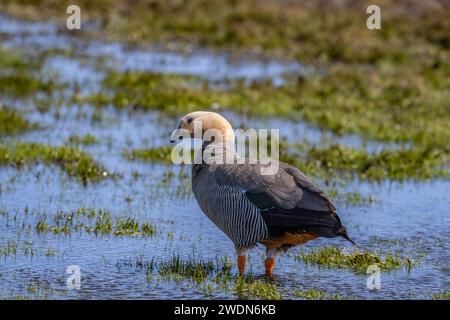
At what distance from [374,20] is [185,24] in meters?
5.87

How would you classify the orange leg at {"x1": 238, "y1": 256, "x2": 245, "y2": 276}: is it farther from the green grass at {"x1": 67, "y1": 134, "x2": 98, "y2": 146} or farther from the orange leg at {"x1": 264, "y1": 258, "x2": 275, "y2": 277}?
the green grass at {"x1": 67, "y1": 134, "x2": 98, "y2": 146}

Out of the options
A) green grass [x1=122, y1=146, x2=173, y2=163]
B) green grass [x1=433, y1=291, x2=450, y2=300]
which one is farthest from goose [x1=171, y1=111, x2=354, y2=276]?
green grass [x1=122, y1=146, x2=173, y2=163]

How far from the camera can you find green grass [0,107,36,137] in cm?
1697

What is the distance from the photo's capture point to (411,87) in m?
21.7

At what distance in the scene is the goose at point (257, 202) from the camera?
9.73 meters

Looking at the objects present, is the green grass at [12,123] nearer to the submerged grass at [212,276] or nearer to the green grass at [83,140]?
the green grass at [83,140]

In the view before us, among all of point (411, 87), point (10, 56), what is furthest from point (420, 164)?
point (10, 56)

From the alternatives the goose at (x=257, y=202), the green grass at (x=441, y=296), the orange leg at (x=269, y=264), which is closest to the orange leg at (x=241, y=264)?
the goose at (x=257, y=202)

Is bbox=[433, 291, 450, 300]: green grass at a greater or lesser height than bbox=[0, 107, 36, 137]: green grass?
lesser

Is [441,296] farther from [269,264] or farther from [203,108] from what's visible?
[203,108]

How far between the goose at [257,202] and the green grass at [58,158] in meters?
4.29

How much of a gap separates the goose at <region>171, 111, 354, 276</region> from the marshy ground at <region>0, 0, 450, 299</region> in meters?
0.51

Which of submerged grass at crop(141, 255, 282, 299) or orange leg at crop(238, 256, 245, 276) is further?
orange leg at crop(238, 256, 245, 276)

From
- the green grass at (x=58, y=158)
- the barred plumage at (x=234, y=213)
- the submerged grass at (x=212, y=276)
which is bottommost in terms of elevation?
the submerged grass at (x=212, y=276)
